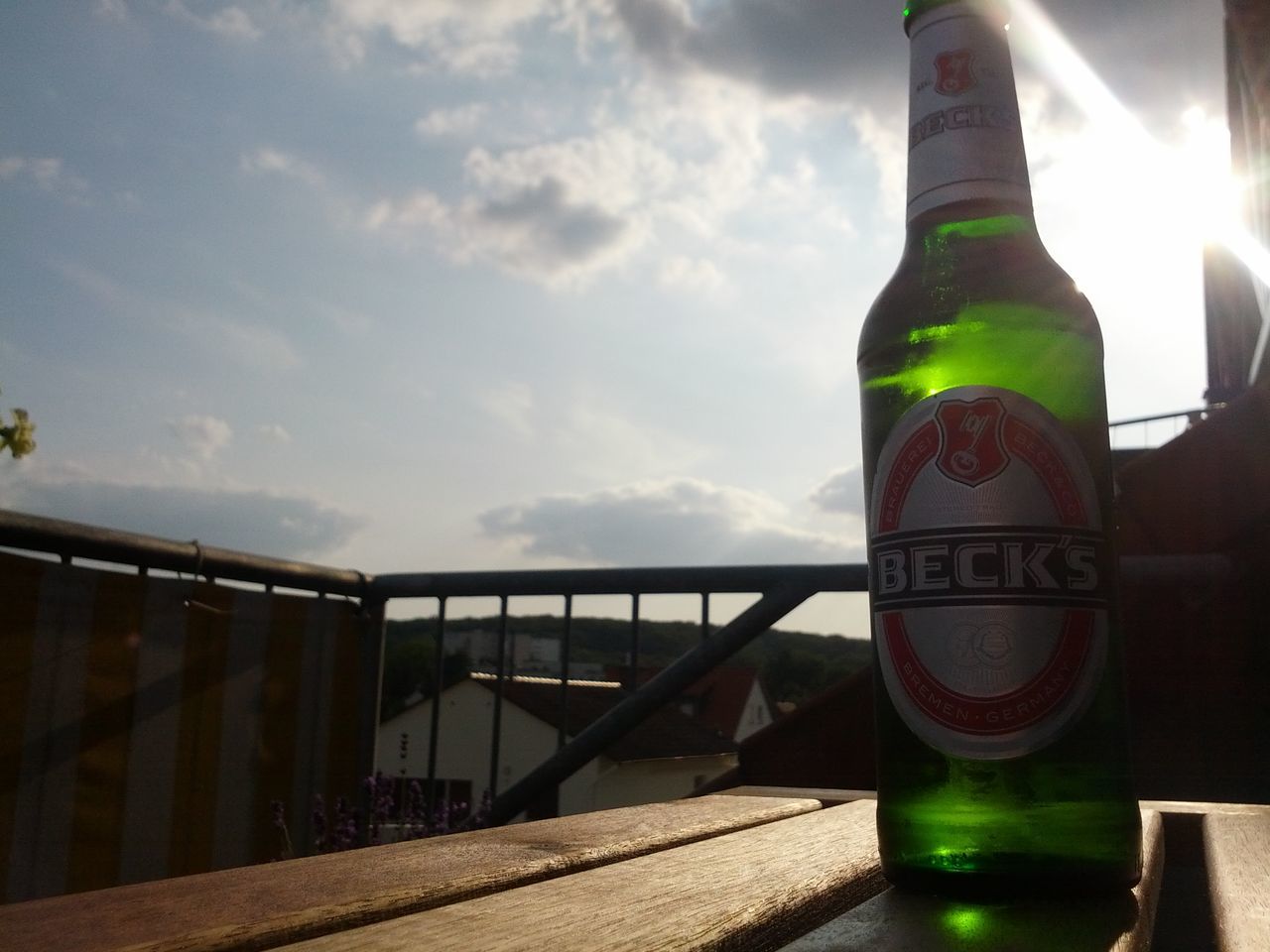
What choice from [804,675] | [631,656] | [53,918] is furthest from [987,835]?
[804,675]

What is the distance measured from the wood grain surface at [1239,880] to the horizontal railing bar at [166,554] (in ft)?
6.56

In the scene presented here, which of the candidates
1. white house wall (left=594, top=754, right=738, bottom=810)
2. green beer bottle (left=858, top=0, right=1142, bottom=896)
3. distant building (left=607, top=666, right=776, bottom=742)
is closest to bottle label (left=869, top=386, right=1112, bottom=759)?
green beer bottle (left=858, top=0, right=1142, bottom=896)

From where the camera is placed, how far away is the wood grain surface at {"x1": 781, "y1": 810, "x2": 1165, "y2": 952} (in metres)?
0.57

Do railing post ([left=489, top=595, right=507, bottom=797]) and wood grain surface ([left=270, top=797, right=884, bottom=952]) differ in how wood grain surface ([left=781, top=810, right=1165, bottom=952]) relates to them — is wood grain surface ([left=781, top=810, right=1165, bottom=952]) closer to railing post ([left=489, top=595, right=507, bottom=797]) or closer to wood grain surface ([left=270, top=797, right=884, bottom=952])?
wood grain surface ([left=270, top=797, right=884, bottom=952])

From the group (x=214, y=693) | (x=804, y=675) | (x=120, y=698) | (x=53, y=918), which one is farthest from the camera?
(x=804, y=675)

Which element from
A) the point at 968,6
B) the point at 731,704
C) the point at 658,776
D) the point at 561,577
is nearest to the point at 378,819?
the point at 561,577

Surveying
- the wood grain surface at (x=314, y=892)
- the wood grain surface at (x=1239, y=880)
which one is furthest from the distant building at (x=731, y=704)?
the wood grain surface at (x=314, y=892)

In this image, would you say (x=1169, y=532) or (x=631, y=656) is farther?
(x=1169, y=532)

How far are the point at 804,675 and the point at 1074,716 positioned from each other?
4014 cm

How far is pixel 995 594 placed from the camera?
2.36 feet

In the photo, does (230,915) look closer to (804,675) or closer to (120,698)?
(120,698)

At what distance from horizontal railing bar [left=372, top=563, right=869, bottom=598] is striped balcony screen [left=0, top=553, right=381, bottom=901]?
48cm

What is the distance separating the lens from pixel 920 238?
967 mm

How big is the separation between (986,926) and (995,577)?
0.24 meters
